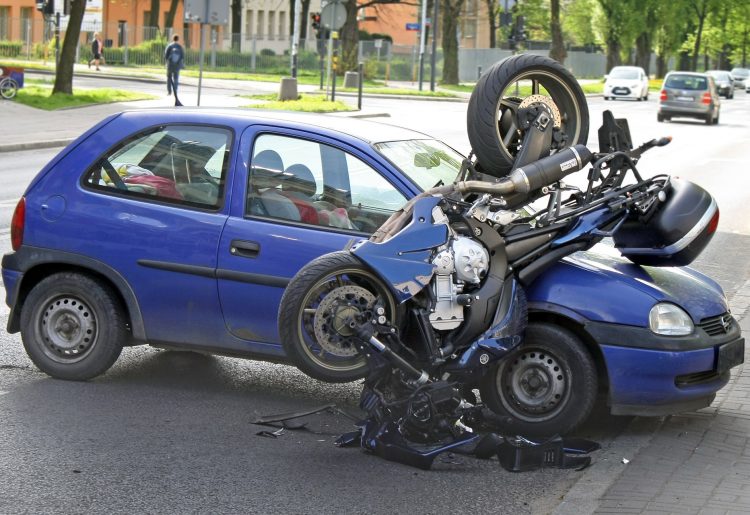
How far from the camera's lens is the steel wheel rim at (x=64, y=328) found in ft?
22.3

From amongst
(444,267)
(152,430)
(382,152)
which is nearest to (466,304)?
(444,267)

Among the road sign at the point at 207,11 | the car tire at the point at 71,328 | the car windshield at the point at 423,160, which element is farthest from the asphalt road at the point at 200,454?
the road sign at the point at 207,11

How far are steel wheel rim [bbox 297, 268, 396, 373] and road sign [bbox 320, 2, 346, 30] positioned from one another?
32.0 meters

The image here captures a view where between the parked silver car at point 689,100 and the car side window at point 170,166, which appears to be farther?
the parked silver car at point 689,100

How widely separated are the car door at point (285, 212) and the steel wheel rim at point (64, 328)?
89 centimetres

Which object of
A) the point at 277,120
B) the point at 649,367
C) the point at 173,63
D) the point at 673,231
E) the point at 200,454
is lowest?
the point at 200,454

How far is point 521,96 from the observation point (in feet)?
22.0

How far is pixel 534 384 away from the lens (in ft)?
19.7

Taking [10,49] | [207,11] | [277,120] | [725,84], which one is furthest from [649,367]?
[725,84]

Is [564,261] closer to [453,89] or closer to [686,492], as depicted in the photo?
[686,492]

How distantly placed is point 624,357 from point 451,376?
0.83 metres

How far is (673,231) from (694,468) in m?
1.19

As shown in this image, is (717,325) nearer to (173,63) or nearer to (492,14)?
(173,63)

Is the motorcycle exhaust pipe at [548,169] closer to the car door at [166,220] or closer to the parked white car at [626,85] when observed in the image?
the car door at [166,220]
